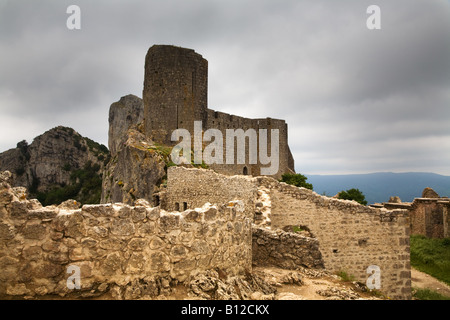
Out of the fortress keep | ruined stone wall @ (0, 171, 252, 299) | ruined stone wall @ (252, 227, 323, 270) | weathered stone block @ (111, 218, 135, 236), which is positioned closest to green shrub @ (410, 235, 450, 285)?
ruined stone wall @ (252, 227, 323, 270)

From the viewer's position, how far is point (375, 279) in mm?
9336

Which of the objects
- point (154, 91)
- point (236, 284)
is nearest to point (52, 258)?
point (236, 284)

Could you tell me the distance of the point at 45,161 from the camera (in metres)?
66.2

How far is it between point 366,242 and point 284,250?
13.7ft

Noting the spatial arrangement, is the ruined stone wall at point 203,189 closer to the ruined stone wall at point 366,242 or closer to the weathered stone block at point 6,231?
the ruined stone wall at point 366,242

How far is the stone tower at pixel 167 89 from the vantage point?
27781mm

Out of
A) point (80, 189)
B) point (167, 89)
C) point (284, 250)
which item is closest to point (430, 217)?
point (284, 250)

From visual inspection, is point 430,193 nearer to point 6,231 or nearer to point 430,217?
point 430,217

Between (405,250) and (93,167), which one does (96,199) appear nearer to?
(93,167)

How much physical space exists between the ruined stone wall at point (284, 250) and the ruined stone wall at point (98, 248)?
103 inches

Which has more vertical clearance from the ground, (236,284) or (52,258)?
(52,258)

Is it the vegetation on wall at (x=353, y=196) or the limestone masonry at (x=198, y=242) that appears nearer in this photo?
the limestone masonry at (x=198, y=242)

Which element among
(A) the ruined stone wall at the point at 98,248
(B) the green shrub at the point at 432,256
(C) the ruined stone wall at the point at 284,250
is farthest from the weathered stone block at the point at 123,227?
(B) the green shrub at the point at 432,256
